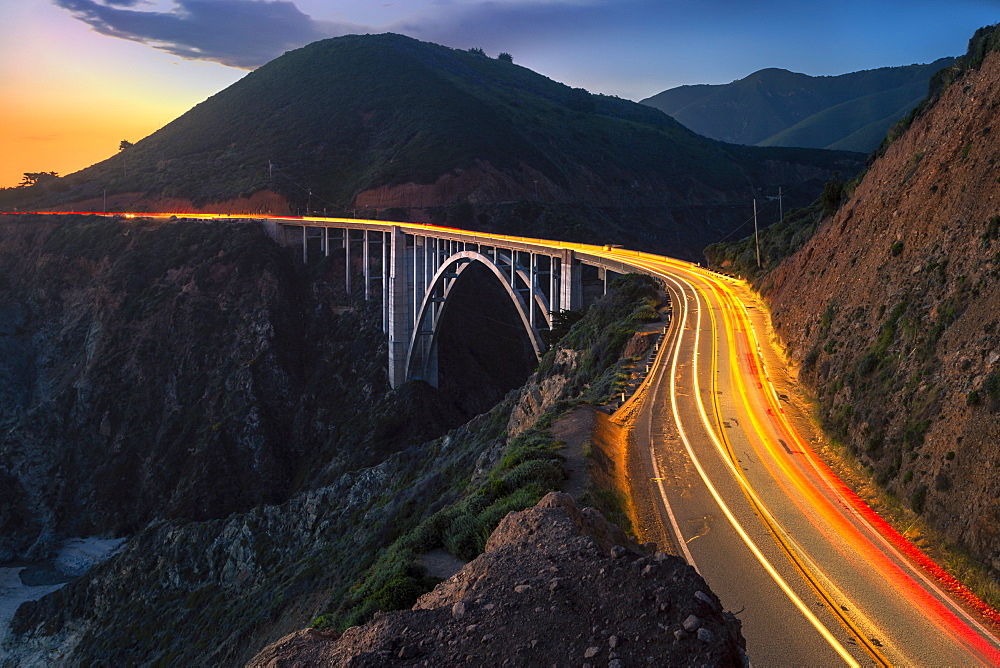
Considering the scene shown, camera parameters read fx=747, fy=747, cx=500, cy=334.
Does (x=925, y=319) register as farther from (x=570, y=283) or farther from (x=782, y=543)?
(x=570, y=283)

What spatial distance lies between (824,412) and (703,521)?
28.1ft

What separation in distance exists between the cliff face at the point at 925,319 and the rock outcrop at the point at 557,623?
25.7 ft

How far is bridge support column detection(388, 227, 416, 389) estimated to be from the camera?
6806cm

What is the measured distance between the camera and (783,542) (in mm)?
15273

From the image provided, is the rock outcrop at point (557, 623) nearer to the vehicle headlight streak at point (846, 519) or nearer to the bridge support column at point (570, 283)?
the vehicle headlight streak at point (846, 519)

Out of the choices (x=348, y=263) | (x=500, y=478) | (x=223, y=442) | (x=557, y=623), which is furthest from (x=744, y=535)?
(x=348, y=263)

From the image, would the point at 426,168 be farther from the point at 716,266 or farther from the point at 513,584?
the point at 513,584

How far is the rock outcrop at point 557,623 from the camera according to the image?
8.42 m

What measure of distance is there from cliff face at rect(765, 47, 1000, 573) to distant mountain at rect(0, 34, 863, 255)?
7373cm

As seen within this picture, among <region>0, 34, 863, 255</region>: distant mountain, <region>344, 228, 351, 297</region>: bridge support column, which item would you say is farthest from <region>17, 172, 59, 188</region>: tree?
<region>344, 228, 351, 297</region>: bridge support column

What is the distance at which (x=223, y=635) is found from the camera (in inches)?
1409

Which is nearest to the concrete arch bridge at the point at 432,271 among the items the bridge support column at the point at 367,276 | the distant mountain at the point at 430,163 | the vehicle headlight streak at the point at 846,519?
the bridge support column at the point at 367,276

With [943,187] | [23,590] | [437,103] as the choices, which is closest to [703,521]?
[943,187]

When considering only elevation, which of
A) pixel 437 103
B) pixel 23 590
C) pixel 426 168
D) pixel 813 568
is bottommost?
pixel 23 590
